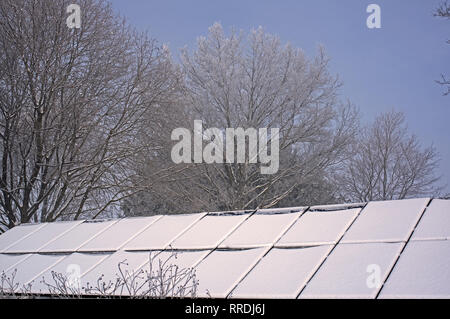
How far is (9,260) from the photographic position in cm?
601

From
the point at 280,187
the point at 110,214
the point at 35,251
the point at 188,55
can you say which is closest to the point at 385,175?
the point at 280,187

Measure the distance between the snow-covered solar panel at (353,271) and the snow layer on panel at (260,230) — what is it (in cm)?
76

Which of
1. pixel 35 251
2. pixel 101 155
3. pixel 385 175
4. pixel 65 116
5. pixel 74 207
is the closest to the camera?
pixel 35 251

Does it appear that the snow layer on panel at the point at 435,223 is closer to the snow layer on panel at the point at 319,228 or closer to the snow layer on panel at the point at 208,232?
the snow layer on panel at the point at 319,228

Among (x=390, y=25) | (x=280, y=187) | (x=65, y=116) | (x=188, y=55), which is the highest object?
(x=390, y=25)

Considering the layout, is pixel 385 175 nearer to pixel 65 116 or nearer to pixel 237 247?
pixel 65 116

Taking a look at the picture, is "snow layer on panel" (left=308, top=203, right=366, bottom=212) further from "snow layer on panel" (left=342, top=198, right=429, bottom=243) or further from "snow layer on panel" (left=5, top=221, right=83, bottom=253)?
"snow layer on panel" (left=5, top=221, right=83, bottom=253)

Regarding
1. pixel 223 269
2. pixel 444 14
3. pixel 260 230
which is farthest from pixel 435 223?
pixel 444 14

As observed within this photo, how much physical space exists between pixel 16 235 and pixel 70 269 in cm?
217

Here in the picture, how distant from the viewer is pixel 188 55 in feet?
64.0

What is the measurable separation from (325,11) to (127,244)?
21270 mm

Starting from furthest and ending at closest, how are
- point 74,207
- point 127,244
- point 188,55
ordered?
point 188,55
point 74,207
point 127,244

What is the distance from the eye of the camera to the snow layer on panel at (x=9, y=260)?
5776 mm

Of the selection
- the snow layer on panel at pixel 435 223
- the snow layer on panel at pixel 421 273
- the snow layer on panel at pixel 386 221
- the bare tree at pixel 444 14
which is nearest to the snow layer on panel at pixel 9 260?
the snow layer on panel at pixel 386 221
